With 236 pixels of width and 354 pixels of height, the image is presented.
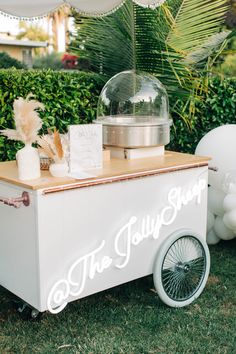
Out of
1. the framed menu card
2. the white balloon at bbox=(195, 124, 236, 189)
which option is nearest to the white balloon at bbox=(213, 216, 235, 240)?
the white balloon at bbox=(195, 124, 236, 189)

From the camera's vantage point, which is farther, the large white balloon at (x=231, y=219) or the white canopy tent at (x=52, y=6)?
the large white balloon at (x=231, y=219)

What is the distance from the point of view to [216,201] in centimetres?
364

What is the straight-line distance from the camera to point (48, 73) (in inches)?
150

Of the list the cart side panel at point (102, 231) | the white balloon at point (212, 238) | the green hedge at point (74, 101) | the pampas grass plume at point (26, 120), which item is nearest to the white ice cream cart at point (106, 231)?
the cart side panel at point (102, 231)

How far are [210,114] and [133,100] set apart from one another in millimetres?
1689

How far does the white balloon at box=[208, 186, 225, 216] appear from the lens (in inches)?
142

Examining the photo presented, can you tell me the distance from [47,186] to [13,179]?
0.80 ft

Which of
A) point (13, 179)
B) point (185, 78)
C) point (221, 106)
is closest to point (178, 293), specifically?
point (13, 179)

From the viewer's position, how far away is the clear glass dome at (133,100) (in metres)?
3.16

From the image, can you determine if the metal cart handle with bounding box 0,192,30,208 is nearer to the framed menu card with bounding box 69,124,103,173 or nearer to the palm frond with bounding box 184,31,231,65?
the framed menu card with bounding box 69,124,103,173

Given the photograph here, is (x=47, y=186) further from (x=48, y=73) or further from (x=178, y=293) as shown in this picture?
(x=48, y=73)

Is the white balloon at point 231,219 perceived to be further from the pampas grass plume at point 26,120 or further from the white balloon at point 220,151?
the pampas grass plume at point 26,120

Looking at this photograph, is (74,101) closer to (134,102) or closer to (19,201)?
(134,102)

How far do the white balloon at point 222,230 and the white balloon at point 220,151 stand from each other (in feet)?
1.07
